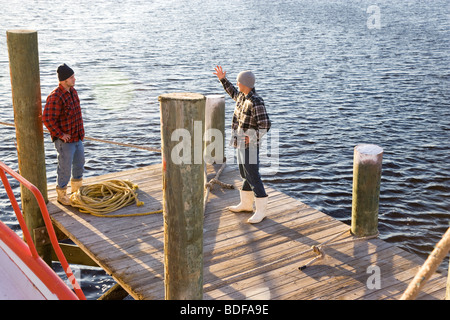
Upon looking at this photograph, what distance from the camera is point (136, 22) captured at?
37719 mm

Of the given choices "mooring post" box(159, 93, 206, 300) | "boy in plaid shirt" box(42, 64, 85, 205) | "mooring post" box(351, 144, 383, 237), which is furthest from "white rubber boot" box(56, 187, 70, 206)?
"mooring post" box(351, 144, 383, 237)

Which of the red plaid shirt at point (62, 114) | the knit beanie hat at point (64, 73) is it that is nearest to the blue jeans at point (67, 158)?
the red plaid shirt at point (62, 114)

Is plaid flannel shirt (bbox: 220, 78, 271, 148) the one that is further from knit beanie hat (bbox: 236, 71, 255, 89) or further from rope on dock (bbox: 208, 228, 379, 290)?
rope on dock (bbox: 208, 228, 379, 290)

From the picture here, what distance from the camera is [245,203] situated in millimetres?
7816

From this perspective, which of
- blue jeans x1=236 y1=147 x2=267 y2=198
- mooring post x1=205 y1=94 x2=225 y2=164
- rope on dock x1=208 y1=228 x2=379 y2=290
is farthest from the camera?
mooring post x1=205 y1=94 x2=225 y2=164

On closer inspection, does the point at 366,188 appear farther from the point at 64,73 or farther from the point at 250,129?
the point at 64,73

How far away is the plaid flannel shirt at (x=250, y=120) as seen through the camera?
681 cm

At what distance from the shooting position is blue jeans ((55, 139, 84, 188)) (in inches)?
293

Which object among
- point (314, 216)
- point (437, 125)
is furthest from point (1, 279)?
point (437, 125)

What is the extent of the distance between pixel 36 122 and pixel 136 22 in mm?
31725

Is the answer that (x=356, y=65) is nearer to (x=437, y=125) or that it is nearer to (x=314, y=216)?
(x=437, y=125)

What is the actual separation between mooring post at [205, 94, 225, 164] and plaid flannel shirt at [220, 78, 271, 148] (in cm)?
236

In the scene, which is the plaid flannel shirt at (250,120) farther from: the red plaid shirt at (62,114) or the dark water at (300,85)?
the dark water at (300,85)

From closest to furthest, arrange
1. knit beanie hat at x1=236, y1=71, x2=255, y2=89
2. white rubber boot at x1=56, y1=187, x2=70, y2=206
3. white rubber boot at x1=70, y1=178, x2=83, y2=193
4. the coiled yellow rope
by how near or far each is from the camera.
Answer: knit beanie hat at x1=236, y1=71, x2=255, y2=89 → the coiled yellow rope → white rubber boot at x1=56, y1=187, x2=70, y2=206 → white rubber boot at x1=70, y1=178, x2=83, y2=193
